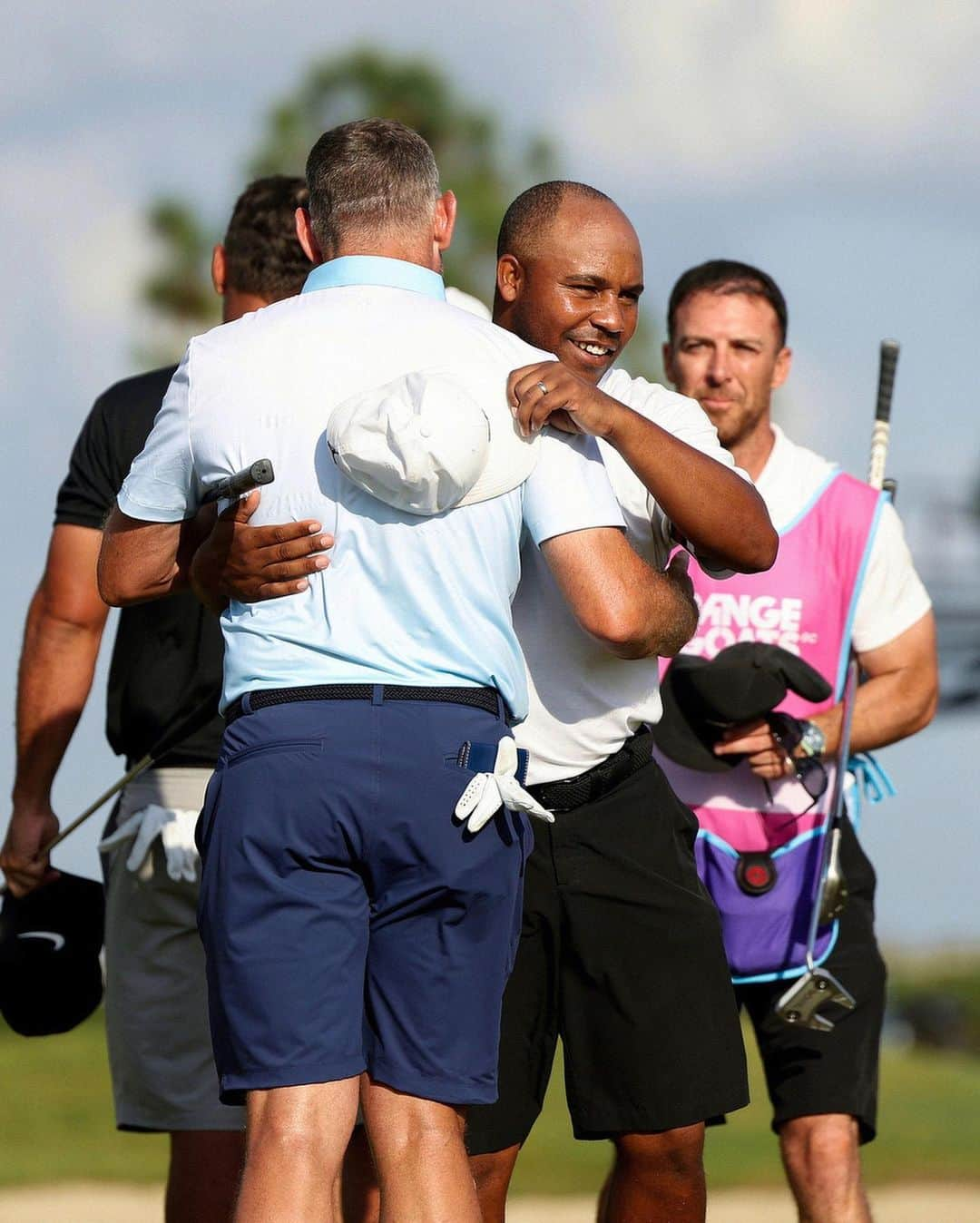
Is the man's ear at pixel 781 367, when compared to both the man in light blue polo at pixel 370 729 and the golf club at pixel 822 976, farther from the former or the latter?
the man in light blue polo at pixel 370 729

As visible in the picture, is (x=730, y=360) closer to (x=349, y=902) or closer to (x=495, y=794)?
(x=495, y=794)

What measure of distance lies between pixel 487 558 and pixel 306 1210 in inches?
42.1

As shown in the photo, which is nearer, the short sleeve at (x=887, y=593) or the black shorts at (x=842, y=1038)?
the black shorts at (x=842, y=1038)

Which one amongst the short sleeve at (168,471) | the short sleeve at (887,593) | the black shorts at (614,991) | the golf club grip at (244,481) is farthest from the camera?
the short sleeve at (887,593)

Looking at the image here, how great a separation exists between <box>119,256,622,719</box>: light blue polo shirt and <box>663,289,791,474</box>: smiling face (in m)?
1.78

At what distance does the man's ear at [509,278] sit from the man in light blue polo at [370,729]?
686 millimetres

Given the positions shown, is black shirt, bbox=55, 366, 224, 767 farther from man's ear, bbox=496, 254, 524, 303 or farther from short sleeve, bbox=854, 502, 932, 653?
short sleeve, bbox=854, 502, 932, 653

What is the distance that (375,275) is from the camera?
3.29m

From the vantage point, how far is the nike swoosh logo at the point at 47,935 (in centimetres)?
470

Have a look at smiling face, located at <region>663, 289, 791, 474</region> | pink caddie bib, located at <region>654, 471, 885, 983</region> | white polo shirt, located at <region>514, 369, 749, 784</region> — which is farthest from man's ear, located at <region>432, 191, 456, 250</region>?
smiling face, located at <region>663, 289, 791, 474</region>

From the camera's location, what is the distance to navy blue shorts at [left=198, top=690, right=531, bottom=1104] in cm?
308

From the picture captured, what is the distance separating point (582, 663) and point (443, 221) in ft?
3.07

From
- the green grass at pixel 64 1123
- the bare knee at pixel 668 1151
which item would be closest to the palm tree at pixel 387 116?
the green grass at pixel 64 1123

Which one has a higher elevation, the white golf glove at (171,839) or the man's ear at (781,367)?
the man's ear at (781,367)
